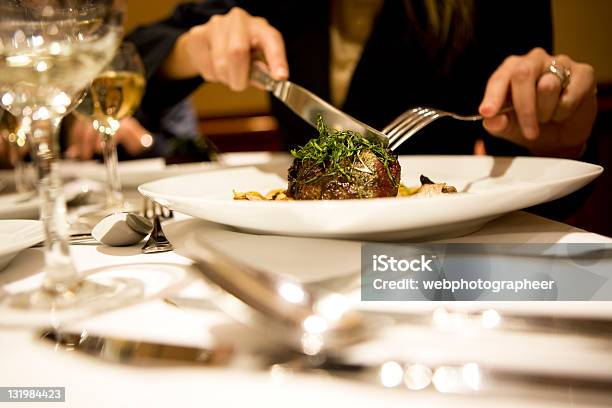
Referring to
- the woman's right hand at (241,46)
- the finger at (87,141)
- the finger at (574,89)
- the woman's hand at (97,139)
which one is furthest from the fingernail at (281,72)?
the finger at (87,141)

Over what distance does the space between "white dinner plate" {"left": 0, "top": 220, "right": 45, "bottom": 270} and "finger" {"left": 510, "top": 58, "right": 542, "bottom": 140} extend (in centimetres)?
94

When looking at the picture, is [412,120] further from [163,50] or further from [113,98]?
[163,50]

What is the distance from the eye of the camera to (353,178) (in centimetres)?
85

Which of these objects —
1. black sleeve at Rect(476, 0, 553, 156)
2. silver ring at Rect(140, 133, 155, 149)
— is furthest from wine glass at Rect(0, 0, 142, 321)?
silver ring at Rect(140, 133, 155, 149)

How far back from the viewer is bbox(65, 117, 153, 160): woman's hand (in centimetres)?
258

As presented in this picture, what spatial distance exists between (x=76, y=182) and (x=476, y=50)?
1499 millimetres

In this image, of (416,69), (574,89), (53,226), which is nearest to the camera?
(53,226)

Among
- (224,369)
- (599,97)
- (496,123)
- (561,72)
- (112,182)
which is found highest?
(599,97)

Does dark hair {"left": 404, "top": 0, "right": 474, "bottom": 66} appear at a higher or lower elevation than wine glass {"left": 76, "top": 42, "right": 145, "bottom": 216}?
higher

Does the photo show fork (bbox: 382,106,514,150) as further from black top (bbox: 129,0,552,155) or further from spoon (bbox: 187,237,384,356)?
black top (bbox: 129,0,552,155)

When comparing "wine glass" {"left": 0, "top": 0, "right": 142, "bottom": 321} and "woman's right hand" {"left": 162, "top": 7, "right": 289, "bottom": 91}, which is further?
"woman's right hand" {"left": 162, "top": 7, "right": 289, "bottom": 91}

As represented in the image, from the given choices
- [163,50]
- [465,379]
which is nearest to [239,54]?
[163,50]

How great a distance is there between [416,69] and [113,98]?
4.00 feet

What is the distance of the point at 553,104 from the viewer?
1.28m
